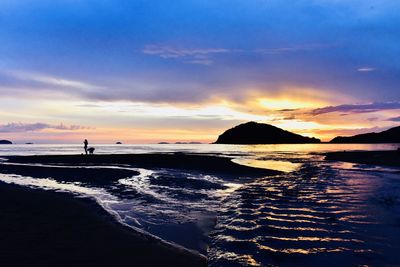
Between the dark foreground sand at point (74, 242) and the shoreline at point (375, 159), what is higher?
the shoreline at point (375, 159)

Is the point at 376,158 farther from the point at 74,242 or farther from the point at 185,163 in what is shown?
the point at 74,242

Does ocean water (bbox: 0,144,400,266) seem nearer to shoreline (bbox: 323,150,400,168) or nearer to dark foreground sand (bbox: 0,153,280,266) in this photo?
dark foreground sand (bbox: 0,153,280,266)

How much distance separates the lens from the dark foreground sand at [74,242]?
301 inches

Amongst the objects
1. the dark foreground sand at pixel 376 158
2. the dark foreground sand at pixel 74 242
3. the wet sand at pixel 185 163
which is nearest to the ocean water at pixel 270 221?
the dark foreground sand at pixel 74 242

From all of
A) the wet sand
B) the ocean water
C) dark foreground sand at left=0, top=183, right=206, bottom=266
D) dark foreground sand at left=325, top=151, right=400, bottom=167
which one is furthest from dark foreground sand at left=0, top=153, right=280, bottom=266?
dark foreground sand at left=325, top=151, right=400, bottom=167

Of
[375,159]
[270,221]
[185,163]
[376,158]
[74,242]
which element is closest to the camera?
[74,242]

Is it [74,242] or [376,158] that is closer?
[74,242]

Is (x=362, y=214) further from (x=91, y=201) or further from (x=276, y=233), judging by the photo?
(x=91, y=201)

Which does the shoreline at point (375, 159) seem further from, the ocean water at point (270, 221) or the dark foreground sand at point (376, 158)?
the ocean water at point (270, 221)

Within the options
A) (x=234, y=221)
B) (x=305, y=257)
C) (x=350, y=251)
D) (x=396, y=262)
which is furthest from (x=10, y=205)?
(x=396, y=262)

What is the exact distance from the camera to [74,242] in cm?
901

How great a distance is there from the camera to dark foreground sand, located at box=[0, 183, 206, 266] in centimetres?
766

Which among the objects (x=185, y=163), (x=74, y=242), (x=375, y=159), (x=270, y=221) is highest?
(x=185, y=163)

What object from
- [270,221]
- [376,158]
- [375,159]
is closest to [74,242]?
[270,221]
